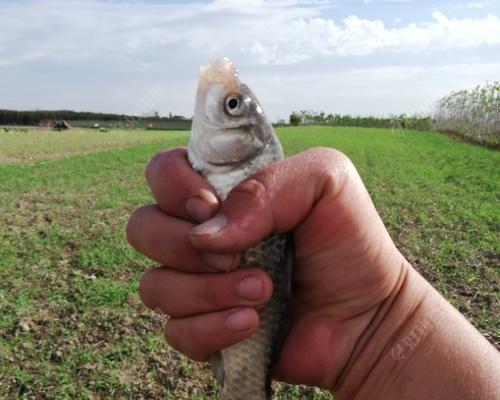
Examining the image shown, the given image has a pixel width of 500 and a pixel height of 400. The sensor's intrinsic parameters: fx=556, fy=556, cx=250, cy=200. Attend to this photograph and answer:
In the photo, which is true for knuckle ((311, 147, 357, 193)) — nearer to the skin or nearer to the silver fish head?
the skin

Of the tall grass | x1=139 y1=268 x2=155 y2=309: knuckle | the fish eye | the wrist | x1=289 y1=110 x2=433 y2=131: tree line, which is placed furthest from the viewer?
x1=289 y1=110 x2=433 y2=131: tree line

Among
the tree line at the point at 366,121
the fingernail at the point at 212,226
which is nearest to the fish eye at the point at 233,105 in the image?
the fingernail at the point at 212,226

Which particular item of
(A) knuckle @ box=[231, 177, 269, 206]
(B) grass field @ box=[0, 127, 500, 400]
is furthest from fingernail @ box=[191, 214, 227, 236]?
(B) grass field @ box=[0, 127, 500, 400]

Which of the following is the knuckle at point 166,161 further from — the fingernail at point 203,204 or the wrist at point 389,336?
the wrist at point 389,336

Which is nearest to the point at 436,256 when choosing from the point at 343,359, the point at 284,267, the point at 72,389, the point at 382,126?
the point at 72,389

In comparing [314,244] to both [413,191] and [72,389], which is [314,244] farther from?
[413,191]

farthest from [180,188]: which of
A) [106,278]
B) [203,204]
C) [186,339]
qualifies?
[106,278]

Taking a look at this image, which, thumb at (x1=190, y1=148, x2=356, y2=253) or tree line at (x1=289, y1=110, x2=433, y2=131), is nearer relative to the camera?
thumb at (x1=190, y1=148, x2=356, y2=253)

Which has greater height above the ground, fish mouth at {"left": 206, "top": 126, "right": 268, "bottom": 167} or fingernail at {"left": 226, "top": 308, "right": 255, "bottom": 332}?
fish mouth at {"left": 206, "top": 126, "right": 268, "bottom": 167}
